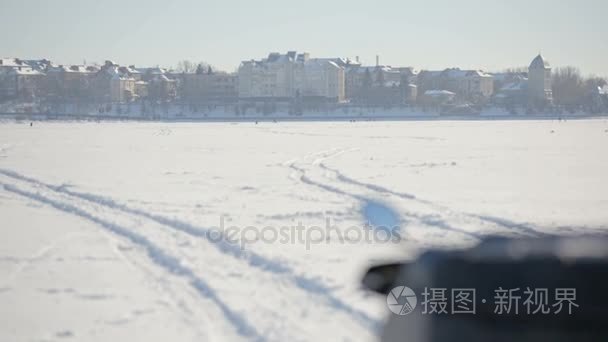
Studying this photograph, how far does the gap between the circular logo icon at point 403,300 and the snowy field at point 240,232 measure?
731 mm

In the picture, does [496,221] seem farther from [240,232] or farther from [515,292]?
[515,292]

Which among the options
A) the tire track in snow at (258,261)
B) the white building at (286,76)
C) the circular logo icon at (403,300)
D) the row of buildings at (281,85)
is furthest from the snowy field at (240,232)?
the white building at (286,76)

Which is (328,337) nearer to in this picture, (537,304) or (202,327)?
(202,327)

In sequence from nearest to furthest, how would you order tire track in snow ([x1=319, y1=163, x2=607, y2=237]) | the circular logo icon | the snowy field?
1. the circular logo icon
2. the snowy field
3. tire track in snow ([x1=319, y1=163, x2=607, y2=237])

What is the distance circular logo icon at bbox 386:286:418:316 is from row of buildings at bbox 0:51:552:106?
340 feet

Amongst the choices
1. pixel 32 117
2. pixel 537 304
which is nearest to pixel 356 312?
pixel 537 304

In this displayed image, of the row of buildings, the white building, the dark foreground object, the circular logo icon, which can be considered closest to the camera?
the dark foreground object

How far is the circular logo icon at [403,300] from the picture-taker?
5.16 meters

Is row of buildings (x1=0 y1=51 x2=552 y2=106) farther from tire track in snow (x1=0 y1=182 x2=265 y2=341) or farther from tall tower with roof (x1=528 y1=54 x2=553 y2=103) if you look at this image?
tire track in snow (x1=0 y1=182 x2=265 y2=341)

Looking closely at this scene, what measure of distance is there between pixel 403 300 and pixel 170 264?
177 inches

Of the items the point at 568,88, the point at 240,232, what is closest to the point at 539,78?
the point at 568,88

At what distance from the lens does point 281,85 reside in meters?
134

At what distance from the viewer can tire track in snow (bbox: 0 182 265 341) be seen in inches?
254

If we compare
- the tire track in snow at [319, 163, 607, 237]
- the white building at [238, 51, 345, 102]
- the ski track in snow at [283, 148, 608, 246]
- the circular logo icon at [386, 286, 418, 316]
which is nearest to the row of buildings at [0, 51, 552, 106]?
the white building at [238, 51, 345, 102]
